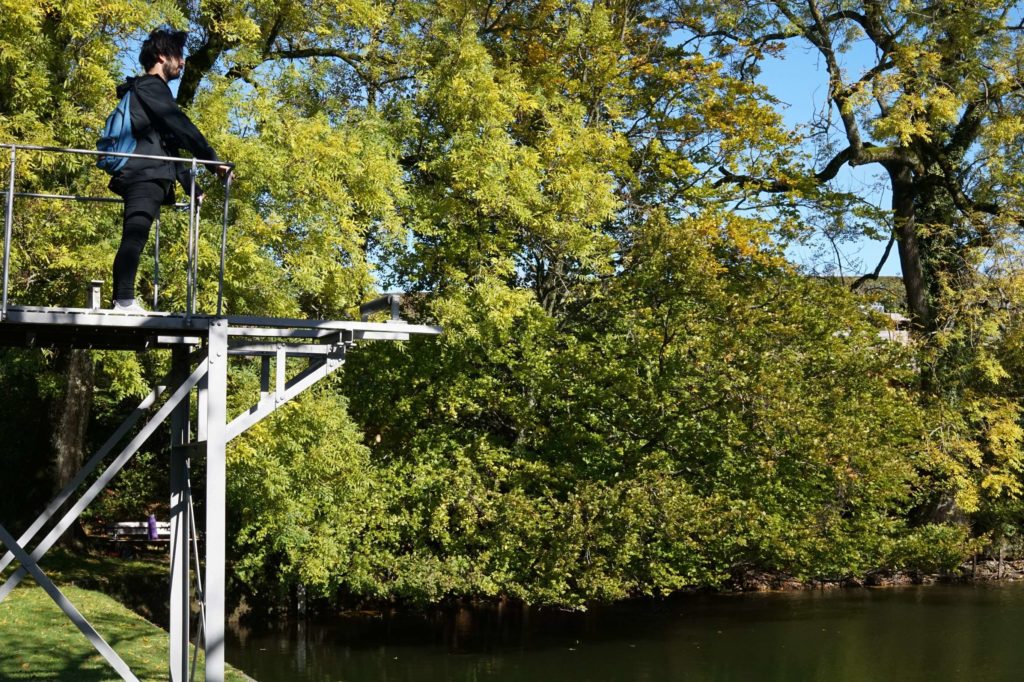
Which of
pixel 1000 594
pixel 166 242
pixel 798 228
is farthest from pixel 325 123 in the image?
pixel 1000 594

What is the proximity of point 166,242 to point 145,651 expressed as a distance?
596 centimetres

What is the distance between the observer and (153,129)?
24.3ft

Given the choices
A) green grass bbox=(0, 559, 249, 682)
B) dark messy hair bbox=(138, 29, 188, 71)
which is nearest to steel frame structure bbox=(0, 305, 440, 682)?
dark messy hair bbox=(138, 29, 188, 71)

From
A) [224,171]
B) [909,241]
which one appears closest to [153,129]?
[224,171]

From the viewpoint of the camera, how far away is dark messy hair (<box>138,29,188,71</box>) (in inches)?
286

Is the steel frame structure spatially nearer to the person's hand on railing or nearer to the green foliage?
the person's hand on railing

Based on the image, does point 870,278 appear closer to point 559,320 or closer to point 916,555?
point 916,555

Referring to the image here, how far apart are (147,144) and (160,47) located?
628 mm

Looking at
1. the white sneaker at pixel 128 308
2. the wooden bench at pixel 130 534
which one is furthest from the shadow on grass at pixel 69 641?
the wooden bench at pixel 130 534

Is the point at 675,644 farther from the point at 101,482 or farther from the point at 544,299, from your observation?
the point at 101,482

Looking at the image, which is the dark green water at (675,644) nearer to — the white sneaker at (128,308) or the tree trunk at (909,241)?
the tree trunk at (909,241)

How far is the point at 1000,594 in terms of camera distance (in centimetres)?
2670

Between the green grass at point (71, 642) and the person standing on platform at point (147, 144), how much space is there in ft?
18.2

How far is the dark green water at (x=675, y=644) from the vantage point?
1794 centimetres
